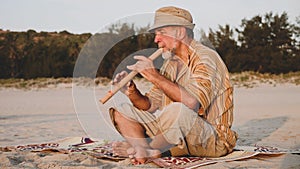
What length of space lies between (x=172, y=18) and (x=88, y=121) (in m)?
0.94

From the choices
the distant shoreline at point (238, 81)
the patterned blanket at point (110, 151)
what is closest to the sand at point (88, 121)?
the patterned blanket at point (110, 151)

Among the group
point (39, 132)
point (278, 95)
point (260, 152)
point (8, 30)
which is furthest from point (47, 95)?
point (260, 152)

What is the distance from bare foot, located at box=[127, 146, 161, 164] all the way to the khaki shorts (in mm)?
106

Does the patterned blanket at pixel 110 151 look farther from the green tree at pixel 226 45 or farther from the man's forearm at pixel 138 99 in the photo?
the green tree at pixel 226 45

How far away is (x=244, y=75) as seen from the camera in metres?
13.5

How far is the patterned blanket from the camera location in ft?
9.83

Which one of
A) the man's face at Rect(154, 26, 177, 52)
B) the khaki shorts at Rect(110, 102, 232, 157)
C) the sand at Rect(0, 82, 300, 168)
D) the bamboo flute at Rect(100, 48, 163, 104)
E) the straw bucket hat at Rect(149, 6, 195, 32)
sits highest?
the straw bucket hat at Rect(149, 6, 195, 32)

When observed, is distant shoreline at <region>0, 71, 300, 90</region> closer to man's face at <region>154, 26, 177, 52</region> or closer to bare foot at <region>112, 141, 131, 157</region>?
bare foot at <region>112, 141, 131, 157</region>

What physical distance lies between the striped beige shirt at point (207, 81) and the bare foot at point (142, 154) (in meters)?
0.32

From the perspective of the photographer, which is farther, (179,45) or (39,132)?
(39,132)

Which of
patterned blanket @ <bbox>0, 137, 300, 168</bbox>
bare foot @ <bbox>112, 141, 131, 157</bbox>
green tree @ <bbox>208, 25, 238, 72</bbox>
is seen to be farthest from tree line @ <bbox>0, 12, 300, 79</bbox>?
bare foot @ <bbox>112, 141, 131, 157</bbox>

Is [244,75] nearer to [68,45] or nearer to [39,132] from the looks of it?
[68,45]

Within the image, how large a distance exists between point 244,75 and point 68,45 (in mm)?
6020

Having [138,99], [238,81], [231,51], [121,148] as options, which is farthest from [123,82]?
[231,51]
